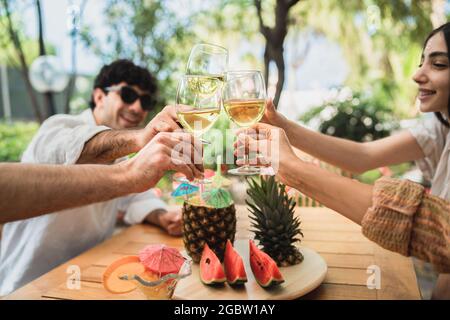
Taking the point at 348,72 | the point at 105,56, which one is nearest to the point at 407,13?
the point at 348,72

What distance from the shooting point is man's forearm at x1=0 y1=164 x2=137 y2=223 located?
3.35 feet

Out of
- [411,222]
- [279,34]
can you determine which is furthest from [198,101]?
[279,34]

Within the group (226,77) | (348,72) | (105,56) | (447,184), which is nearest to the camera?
(226,77)

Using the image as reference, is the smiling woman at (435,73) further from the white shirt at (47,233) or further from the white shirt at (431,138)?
the white shirt at (47,233)

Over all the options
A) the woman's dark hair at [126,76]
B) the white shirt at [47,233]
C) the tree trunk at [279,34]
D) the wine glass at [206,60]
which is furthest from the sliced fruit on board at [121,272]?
the tree trunk at [279,34]

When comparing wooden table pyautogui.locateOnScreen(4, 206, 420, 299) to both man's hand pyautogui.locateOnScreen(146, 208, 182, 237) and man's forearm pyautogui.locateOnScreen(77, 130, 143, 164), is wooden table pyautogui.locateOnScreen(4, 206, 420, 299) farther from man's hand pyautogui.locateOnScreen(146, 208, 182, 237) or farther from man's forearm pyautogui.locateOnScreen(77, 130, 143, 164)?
man's forearm pyautogui.locateOnScreen(77, 130, 143, 164)

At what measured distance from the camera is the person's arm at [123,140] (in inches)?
56.2

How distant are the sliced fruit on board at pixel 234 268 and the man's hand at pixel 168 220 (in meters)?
0.75

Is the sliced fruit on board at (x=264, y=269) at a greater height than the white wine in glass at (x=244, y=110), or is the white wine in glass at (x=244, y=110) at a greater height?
the white wine in glass at (x=244, y=110)

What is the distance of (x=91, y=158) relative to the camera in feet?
5.36

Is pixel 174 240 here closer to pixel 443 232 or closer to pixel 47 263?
pixel 47 263

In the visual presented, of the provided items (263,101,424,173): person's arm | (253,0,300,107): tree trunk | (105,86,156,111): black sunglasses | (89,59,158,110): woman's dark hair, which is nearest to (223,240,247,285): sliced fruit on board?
(263,101,424,173): person's arm
